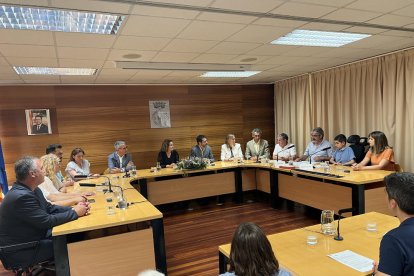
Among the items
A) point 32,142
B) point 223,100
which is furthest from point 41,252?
point 223,100

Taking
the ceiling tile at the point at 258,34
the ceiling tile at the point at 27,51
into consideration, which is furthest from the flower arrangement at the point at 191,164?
the ceiling tile at the point at 27,51

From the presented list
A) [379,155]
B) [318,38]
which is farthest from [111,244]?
[379,155]

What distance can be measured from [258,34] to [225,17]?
749mm

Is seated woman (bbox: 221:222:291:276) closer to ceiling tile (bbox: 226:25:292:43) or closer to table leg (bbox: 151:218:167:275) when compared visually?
table leg (bbox: 151:218:167:275)

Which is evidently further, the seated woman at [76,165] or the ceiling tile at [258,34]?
the seated woman at [76,165]

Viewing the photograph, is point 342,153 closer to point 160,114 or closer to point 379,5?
point 379,5

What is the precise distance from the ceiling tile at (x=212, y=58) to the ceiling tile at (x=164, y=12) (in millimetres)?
1625

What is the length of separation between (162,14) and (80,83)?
4366 millimetres

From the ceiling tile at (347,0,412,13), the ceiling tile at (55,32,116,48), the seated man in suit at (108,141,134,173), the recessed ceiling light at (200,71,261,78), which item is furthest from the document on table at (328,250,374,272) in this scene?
the recessed ceiling light at (200,71,261,78)

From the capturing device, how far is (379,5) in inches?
106

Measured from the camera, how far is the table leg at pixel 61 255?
235cm

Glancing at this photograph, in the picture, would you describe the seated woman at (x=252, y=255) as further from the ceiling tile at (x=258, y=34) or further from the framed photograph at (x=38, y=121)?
the framed photograph at (x=38, y=121)

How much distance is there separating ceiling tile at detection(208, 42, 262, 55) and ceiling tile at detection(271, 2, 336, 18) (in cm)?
104

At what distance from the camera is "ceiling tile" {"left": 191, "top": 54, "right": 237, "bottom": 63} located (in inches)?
171
